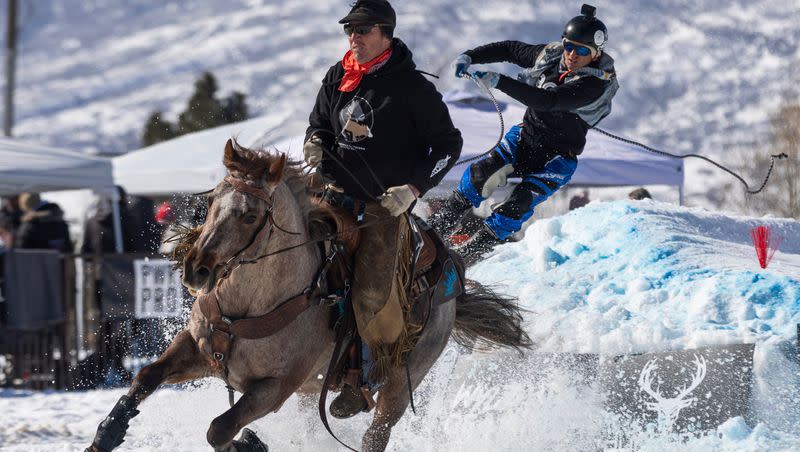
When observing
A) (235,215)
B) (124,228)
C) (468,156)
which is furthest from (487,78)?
(124,228)

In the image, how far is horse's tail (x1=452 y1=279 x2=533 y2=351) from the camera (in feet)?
20.5

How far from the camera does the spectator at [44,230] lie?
10.9 meters

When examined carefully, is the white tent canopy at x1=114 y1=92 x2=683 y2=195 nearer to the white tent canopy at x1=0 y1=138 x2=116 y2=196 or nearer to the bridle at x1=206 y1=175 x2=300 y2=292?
the white tent canopy at x1=0 y1=138 x2=116 y2=196

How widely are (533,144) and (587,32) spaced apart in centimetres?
81

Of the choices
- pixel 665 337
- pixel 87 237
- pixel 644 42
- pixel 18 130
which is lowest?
pixel 18 130

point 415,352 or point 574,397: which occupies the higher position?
point 415,352

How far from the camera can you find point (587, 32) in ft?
19.8

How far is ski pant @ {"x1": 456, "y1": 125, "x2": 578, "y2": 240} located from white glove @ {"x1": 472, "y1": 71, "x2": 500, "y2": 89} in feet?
3.16

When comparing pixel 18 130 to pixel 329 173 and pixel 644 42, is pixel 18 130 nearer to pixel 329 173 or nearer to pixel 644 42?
pixel 644 42

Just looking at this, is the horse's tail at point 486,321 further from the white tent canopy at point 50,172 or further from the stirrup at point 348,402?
the white tent canopy at point 50,172

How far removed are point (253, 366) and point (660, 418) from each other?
2725 mm

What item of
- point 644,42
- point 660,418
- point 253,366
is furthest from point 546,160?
point 644,42

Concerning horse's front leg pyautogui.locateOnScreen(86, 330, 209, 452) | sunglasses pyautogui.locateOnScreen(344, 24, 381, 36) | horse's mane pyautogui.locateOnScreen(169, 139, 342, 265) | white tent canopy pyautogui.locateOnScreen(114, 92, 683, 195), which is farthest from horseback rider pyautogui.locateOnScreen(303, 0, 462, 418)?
white tent canopy pyautogui.locateOnScreen(114, 92, 683, 195)

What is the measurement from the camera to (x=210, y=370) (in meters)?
4.71
